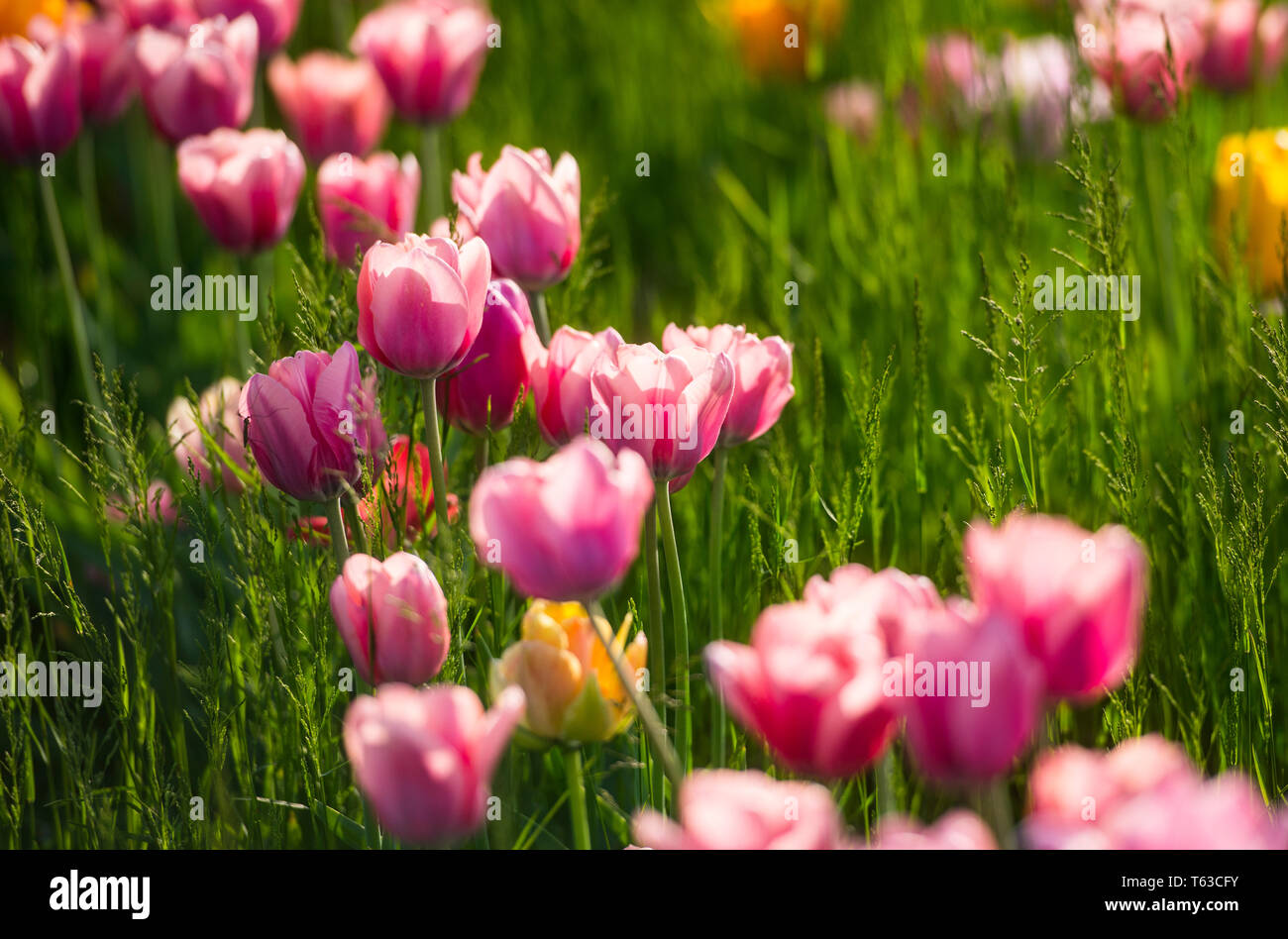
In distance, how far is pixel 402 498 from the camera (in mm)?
983

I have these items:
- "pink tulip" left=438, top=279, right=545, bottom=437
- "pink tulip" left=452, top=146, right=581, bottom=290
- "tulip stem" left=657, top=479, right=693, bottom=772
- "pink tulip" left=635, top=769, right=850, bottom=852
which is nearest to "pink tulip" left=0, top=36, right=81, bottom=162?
"pink tulip" left=452, top=146, right=581, bottom=290

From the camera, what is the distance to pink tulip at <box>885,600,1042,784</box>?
55cm

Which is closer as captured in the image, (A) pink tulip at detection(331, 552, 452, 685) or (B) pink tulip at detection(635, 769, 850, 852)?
(B) pink tulip at detection(635, 769, 850, 852)

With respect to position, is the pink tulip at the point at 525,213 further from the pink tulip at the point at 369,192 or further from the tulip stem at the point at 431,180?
the tulip stem at the point at 431,180

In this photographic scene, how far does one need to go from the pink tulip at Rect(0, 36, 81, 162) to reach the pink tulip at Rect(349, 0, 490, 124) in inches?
13.3

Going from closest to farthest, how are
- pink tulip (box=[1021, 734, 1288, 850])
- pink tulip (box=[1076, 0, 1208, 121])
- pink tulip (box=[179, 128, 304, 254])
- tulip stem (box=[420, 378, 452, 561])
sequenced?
pink tulip (box=[1021, 734, 1288, 850])
tulip stem (box=[420, 378, 452, 561])
pink tulip (box=[179, 128, 304, 254])
pink tulip (box=[1076, 0, 1208, 121])

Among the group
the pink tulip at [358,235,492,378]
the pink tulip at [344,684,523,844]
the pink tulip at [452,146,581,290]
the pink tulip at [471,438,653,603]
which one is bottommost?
the pink tulip at [344,684,523,844]

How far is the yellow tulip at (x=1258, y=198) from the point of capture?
144cm

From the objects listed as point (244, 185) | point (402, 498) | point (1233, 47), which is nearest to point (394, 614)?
point (402, 498)

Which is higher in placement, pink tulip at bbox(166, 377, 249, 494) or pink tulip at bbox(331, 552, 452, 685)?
pink tulip at bbox(166, 377, 249, 494)

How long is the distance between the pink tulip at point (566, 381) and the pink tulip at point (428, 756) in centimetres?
31

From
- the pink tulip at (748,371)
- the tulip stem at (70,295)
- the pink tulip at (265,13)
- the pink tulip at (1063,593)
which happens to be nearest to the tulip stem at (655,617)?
the pink tulip at (748,371)

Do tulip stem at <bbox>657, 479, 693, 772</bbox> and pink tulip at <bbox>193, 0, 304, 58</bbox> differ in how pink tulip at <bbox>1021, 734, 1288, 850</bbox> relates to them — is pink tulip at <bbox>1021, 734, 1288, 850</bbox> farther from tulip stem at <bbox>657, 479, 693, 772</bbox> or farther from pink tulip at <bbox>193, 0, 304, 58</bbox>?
pink tulip at <bbox>193, 0, 304, 58</bbox>
